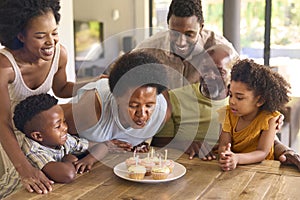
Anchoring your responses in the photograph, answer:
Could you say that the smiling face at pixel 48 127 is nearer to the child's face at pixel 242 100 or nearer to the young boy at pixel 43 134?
the young boy at pixel 43 134

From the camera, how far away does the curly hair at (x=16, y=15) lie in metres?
1.51

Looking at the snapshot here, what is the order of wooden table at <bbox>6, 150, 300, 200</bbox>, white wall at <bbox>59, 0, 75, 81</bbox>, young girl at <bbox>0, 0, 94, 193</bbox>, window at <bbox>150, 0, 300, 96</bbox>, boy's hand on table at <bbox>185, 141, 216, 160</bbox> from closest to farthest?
1. wooden table at <bbox>6, 150, 300, 200</bbox>
2. young girl at <bbox>0, 0, 94, 193</bbox>
3. boy's hand on table at <bbox>185, 141, 216, 160</bbox>
4. white wall at <bbox>59, 0, 75, 81</bbox>
5. window at <bbox>150, 0, 300, 96</bbox>

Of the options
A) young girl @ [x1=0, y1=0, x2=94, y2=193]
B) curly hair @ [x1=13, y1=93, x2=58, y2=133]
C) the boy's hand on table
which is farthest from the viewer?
→ the boy's hand on table

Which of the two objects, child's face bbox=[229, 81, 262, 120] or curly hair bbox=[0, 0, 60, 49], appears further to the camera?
child's face bbox=[229, 81, 262, 120]

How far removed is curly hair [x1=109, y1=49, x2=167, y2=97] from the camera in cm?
157

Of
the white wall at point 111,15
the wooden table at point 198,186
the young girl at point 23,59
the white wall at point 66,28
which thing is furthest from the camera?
the white wall at point 111,15

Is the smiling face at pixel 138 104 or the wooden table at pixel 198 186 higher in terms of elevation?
the smiling face at pixel 138 104

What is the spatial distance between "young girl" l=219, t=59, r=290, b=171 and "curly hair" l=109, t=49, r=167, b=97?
→ 29 centimetres

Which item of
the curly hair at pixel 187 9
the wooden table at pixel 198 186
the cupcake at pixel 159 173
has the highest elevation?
the curly hair at pixel 187 9

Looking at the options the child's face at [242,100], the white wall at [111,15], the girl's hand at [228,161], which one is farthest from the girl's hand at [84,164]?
the white wall at [111,15]

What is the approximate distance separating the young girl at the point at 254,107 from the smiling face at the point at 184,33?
40 cm

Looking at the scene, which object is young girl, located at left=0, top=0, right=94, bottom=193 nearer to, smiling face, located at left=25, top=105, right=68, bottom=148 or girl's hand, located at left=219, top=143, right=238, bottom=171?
smiling face, located at left=25, top=105, right=68, bottom=148

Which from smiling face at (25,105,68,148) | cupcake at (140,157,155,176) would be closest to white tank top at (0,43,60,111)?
smiling face at (25,105,68,148)

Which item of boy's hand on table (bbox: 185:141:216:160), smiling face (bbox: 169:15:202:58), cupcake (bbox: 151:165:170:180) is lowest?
boy's hand on table (bbox: 185:141:216:160)
